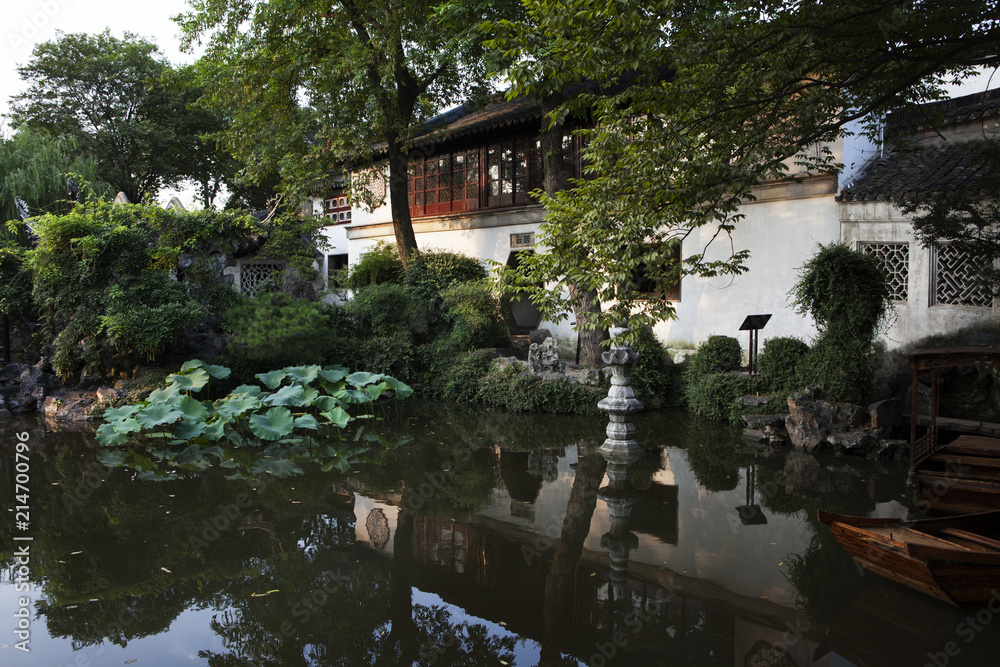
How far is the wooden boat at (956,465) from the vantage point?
5109mm

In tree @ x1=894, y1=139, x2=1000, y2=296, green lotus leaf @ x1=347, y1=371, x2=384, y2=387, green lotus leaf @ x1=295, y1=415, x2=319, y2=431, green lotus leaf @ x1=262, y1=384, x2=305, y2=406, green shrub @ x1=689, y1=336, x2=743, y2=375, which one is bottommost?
green lotus leaf @ x1=295, y1=415, x2=319, y2=431

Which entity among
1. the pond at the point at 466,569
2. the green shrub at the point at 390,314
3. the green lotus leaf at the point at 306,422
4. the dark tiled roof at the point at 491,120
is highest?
the dark tiled roof at the point at 491,120

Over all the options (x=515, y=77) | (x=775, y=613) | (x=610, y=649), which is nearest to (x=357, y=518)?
(x=610, y=649)

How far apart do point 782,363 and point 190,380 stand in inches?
321

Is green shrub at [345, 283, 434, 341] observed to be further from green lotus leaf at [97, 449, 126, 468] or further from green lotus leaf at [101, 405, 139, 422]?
green lotus leaf at [97, 449, 126, 468]

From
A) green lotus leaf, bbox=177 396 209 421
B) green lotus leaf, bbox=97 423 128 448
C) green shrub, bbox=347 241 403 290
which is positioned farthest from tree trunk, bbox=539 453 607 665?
green shrub, bbox=347 241 403 290

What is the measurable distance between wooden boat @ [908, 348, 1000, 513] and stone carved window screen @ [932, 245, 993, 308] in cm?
400

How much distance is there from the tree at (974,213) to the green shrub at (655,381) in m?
3.99

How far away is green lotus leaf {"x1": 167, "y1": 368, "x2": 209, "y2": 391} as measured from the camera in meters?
8.89

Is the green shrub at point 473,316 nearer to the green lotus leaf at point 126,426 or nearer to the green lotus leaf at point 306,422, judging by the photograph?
the green lotus leaf at point 306,422

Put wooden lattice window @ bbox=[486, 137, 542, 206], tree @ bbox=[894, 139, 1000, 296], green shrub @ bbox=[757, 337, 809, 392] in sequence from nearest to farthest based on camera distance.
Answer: tree @ bbox=[894, 139, 1000, 296], green shrub @ bbox=[757, 337, 809, 392], wooden lattice window @ bbox=[486, 137, 542, 206]

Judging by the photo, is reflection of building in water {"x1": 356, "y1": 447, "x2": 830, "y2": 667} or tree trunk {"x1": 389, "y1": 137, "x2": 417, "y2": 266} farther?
tree trunk {"x1": 389, "y1": 137, "x2": 417, "y2": 266}

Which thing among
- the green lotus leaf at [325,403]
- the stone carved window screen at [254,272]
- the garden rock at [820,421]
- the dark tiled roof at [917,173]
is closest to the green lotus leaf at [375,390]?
the green lotus leaf at [325,403]

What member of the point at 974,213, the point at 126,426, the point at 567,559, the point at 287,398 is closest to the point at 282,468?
the point at 287,398
